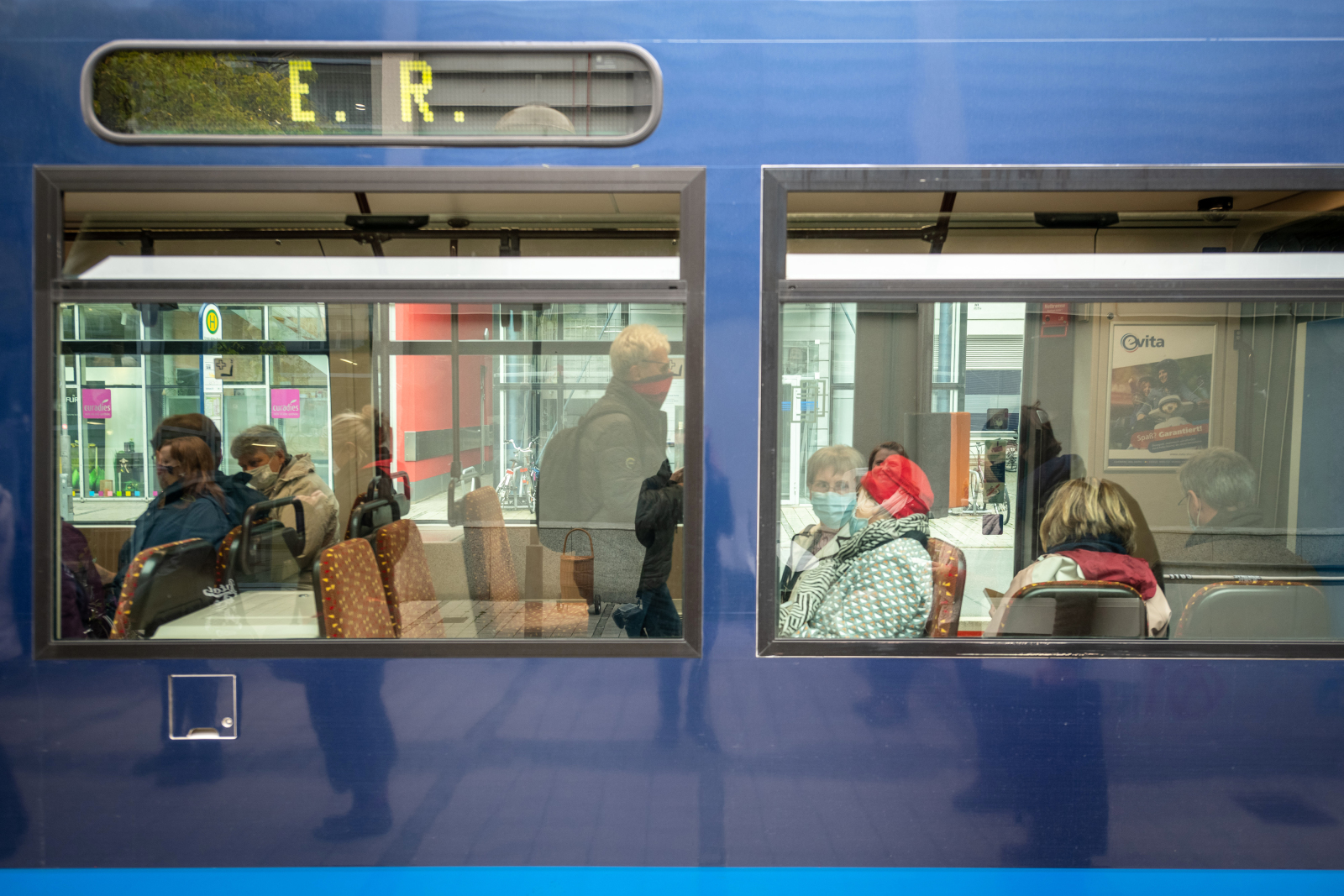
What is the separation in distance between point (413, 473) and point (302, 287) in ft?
4.48

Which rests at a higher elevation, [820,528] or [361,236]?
[361,236]

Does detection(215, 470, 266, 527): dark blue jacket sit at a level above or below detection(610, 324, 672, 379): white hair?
below

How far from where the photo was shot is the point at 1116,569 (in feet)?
7.43

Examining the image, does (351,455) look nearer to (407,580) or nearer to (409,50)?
(407,580)

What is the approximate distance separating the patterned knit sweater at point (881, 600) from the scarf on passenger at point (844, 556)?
0.08 feet

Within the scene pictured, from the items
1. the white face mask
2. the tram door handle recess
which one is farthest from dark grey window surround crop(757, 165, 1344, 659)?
the white face mask

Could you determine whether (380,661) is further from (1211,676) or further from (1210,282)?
(1210,282)

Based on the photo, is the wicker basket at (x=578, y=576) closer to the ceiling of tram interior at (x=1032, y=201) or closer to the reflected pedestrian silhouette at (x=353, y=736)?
the reflected pedestrian silhouette at (x=353, y=736)

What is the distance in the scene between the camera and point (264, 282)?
178cm

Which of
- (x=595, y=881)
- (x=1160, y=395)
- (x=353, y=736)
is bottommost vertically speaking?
(x=595, y=881)

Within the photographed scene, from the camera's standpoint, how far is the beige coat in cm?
300

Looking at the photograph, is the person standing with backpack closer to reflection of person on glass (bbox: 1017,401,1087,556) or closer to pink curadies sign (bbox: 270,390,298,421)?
pink curadies sign (bbox: 270,390,298,421)

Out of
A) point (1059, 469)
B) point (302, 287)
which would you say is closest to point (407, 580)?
point (302, 287)

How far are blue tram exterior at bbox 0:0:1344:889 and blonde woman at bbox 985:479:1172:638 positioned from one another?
0.44m
